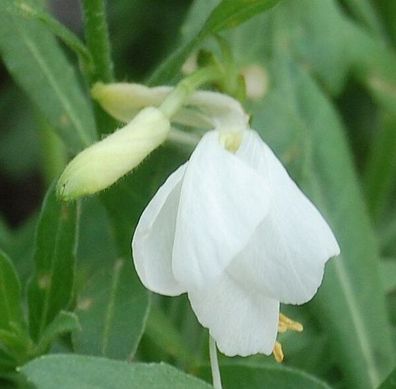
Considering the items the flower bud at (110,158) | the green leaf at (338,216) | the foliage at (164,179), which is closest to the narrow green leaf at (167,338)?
the foliage at (164,179)

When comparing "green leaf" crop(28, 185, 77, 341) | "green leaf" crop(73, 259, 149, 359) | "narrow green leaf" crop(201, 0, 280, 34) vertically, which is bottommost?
"green leaf" crop(73, 259, 149, 359)

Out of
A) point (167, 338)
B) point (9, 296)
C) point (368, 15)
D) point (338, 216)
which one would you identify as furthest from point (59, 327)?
point (368, 15)

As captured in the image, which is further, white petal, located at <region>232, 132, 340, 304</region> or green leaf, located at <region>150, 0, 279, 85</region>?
green leaf, located at <region>150, 0, 279, 85</region>

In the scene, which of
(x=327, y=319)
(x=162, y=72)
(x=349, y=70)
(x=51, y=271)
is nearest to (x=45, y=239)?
(x=51, y=271)

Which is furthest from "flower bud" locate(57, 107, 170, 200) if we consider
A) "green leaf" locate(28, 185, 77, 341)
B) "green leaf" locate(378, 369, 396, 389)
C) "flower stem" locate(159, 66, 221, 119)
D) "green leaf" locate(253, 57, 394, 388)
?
"green leaf" locate(253, 57, 394, 388)

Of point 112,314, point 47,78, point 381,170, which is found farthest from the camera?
point 381,170

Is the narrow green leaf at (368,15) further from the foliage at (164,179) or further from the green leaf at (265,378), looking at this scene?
the green leaf at (265,378)

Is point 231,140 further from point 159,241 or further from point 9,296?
point 9,296

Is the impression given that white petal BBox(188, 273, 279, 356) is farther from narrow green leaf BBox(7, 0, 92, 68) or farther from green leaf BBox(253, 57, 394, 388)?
green leaf BBox(253, 57, 394, 388)
